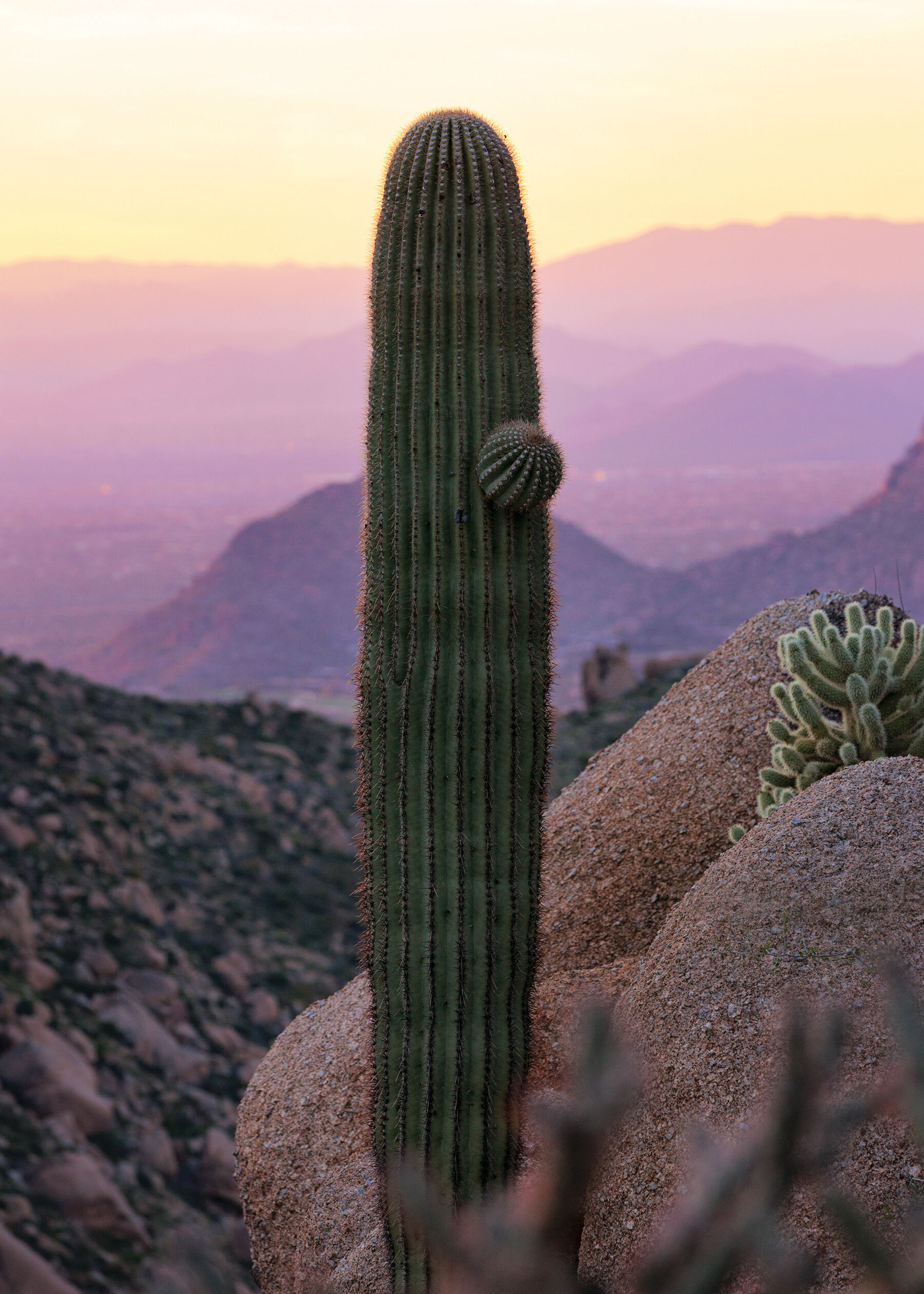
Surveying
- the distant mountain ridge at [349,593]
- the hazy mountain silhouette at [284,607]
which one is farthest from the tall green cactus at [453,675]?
the hazy mountain silhouette at [284,607]

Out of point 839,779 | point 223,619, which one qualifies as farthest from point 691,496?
point 839,779

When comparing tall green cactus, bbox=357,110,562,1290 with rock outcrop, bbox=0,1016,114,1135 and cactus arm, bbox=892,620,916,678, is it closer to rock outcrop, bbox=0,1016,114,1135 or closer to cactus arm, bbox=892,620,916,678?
cactus arm, bbox=892,620,916,678

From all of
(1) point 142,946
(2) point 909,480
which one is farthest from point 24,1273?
(2) point 909,480

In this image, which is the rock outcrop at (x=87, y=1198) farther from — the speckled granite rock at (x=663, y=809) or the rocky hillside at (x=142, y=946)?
the speckled granite rock at (x=663, y=809)

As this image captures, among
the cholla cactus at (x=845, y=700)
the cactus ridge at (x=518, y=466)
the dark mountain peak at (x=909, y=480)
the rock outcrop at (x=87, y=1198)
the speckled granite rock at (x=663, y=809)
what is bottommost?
the dark mountain peak at (x=909, y=480)

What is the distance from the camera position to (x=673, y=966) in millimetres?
4652

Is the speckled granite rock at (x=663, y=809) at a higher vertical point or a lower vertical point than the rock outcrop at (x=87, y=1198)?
higher

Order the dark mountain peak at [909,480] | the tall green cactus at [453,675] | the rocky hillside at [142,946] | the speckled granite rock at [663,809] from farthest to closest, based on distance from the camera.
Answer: the dark mountain peak at [909,480], the rocky hillside at [142,946], the speckled granite rock at [663,809], the tall green cactus at [453,675]

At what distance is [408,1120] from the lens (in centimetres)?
436

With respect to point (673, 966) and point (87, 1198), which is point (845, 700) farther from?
point (87, 1198)

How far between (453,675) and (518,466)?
722 mm

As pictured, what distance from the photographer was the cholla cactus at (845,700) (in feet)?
18.0

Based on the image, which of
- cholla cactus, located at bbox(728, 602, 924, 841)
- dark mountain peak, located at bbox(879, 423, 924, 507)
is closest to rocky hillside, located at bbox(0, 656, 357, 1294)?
cholla cactus, located at bbox(728, 602, 924, 841)

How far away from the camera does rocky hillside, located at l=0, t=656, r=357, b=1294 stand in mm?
9867
